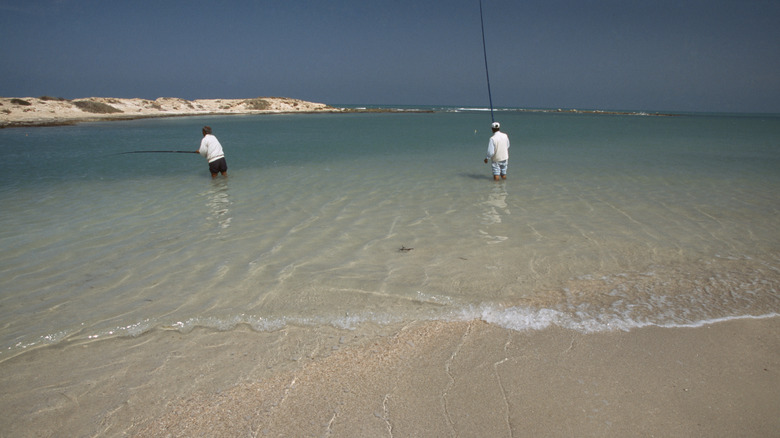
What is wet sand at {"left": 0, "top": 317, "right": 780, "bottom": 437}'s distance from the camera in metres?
2.49

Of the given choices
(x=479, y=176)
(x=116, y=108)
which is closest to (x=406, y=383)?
(x=479, y=176)

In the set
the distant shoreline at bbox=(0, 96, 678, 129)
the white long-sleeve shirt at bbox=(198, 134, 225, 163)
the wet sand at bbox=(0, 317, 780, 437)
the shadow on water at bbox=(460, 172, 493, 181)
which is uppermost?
the distant shoreline at bbox=(0, 96, 678, 129)

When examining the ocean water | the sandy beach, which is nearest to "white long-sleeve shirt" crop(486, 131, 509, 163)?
the ocean water

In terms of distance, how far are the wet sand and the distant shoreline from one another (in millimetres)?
41594

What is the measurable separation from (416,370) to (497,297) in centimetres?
158

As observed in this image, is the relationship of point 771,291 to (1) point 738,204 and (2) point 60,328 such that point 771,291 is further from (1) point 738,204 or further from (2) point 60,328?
(2) point 60,328

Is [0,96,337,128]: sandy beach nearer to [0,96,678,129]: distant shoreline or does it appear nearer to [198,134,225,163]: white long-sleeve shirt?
[0,96,678,129]: distant shoreline

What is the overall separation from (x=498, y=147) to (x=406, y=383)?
349 inches

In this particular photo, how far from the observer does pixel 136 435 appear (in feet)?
8.24

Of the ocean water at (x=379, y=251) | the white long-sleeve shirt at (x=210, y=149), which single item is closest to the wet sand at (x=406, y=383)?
the ocean water at (x=379, y=251)

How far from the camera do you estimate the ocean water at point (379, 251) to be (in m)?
4.00

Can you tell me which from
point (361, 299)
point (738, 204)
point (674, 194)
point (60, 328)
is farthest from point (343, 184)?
point (738, 204)

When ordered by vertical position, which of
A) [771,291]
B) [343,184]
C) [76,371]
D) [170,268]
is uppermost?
[343,184]

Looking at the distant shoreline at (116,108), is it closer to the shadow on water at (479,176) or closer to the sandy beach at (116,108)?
the sandy beach at (116,108)
